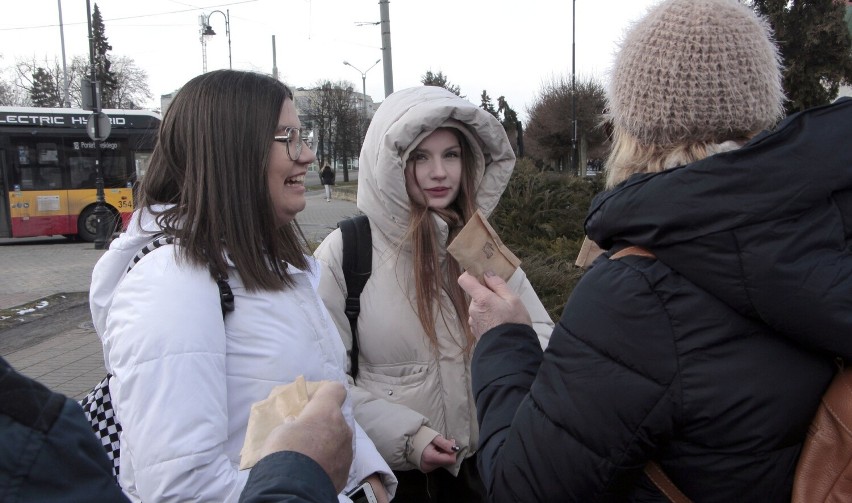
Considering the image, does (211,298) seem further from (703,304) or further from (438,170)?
(438,170)

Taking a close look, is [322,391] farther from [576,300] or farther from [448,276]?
[448,276]

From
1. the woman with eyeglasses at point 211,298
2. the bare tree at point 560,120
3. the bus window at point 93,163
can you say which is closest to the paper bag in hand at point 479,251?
the woman with eyeglasses at point 211,298

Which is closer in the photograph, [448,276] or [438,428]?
[438,428]

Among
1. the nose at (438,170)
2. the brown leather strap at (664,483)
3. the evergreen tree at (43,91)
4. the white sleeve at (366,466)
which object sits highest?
the evergreen tree at (43,91)

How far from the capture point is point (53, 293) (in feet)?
33.1

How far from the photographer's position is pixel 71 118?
A: 16.9 metres

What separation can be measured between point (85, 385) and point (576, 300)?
5891 mm

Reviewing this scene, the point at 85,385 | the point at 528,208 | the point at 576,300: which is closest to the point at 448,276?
the point at 576,300

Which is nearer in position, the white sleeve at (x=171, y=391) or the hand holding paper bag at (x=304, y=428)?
the hand holding paper bag at (x=304, y=428)

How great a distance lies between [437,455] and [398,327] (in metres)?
0.48

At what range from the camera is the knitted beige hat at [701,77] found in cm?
141

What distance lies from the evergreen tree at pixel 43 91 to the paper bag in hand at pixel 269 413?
5981 cm

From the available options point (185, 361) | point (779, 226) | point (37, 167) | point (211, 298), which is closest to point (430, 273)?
point (211, 298)

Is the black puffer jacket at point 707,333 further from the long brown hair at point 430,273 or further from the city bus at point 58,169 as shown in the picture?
the city bus at point 58,169
